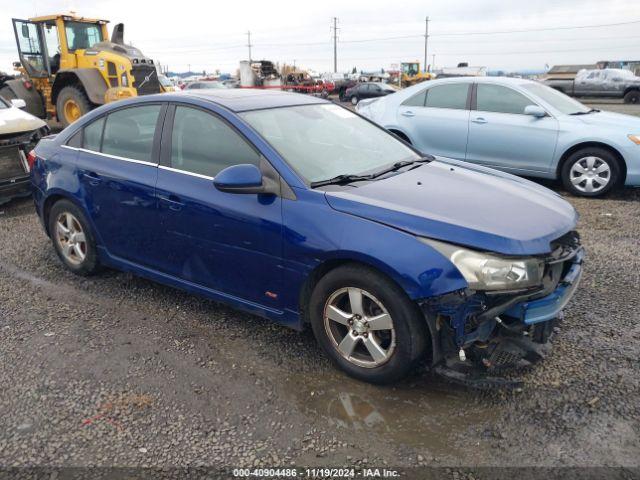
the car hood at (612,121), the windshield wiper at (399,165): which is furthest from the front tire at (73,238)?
the car hood at (612,121)

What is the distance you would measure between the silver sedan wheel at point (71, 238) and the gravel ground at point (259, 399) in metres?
0.53

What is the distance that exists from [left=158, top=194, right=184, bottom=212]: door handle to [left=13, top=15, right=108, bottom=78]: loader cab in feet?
36.9

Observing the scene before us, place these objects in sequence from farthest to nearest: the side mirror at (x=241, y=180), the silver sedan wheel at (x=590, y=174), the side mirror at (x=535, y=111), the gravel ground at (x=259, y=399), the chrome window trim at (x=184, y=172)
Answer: the side mirror at (x=535, y=111) → the silver sedan wheel at (x=590, y=174) → the chrome window trim at (x=184, y=172) → the side mirror at (x=241, y=180) → the gravel ground at (x=259, y=399)

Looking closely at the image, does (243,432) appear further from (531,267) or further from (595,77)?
(595,77)

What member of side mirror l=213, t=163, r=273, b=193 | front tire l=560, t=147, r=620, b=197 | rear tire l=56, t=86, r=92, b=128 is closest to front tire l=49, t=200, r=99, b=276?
side mirror l=213, t=163, r=273, b=193

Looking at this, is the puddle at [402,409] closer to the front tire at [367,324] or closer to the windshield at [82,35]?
the front tire at [367,324]

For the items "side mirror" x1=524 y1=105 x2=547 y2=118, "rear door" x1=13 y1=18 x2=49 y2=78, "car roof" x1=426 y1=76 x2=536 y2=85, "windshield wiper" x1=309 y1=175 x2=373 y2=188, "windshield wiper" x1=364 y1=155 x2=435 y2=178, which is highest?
"rear door" x1=13 y1=18 x2=49 y2=78

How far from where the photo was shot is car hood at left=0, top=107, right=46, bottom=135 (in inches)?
267

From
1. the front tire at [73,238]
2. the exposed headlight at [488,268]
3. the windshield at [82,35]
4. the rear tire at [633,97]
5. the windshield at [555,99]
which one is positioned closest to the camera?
the exposed headlight at [488,268]

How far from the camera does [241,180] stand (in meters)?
3.03

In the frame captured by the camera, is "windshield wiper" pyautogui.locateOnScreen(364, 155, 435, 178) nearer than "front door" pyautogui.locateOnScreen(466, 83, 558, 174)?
Yes

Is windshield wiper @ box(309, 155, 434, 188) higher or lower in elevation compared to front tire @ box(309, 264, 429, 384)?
higher

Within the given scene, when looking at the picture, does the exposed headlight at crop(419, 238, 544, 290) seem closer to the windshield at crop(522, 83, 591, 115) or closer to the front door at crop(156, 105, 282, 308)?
the front door at crop(156, 105, 282, 308)

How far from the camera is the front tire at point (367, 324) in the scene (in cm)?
273
